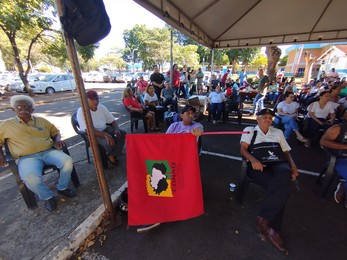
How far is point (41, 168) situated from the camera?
2.54 metres

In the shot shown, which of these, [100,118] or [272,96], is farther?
[272,96]

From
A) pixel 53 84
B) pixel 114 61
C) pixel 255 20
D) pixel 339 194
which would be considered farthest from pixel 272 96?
pixel 114 61

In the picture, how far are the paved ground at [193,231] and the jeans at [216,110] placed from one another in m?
3.98

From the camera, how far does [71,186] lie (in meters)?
3.10

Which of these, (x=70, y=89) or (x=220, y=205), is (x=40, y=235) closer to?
(x=220, y=205)

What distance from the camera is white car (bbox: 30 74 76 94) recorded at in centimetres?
1457

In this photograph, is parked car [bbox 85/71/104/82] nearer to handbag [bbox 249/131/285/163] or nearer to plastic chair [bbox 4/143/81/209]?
plastic chair [bbox 4/143/81/209]

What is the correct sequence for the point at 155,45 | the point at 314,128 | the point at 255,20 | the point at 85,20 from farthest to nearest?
the point at 155,45 → the point at 255,20 → the point at 314,128 → the point at 85,20

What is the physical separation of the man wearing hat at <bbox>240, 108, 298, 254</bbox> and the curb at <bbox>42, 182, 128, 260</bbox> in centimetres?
206

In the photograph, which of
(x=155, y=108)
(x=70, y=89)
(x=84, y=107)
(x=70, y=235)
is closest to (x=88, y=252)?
(x=70, y=235)

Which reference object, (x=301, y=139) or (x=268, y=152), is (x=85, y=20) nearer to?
(x=268, y=152)

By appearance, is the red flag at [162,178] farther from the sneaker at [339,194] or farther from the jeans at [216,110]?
the jeans at [216,110]

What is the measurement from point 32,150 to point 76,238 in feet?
4.67

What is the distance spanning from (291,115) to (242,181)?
11.5 feet
